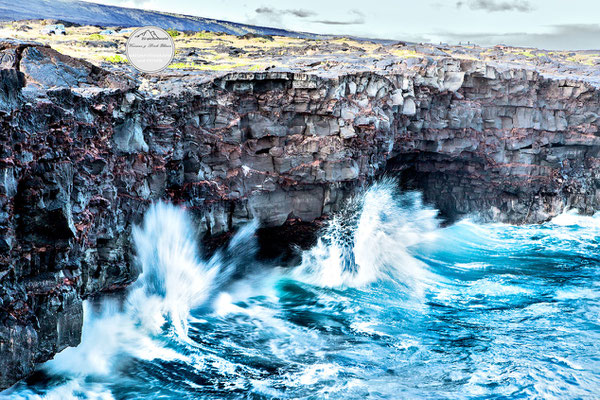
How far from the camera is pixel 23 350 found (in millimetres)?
10273

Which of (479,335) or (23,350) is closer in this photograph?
(23,350)

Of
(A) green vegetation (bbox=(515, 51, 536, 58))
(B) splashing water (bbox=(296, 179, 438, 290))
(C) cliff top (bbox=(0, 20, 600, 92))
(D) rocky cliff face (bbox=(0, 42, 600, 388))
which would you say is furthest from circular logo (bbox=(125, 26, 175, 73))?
(A) green vegetation (bbox=(515, 51, 536, 58))

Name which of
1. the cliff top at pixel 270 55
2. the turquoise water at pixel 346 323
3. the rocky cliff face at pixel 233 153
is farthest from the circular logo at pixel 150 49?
the turquoise water at pixel 346 323

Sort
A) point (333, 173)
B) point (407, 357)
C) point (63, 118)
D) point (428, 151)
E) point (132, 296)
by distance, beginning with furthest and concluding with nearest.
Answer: point (428, 151) < point (333, 173) < point (132, 296) < point (407, 357) < point (63, 118)

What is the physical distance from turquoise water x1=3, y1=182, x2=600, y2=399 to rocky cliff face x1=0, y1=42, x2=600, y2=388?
1.40 meters

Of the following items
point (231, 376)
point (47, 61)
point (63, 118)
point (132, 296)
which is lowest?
point (231, 376)

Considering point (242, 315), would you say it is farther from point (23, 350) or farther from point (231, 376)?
point (23, 350)

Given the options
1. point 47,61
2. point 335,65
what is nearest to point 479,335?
point 335,65

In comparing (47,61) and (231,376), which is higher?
(47,61)

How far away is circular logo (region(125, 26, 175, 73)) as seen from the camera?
45.9ft

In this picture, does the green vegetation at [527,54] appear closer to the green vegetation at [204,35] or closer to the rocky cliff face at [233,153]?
the rocky cliff face at [233,153]

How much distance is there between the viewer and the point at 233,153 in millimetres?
16484

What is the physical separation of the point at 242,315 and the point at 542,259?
42.8ft

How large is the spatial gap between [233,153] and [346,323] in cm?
631
